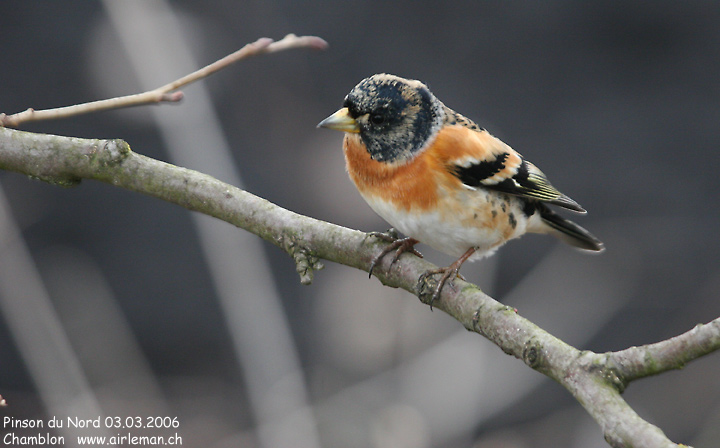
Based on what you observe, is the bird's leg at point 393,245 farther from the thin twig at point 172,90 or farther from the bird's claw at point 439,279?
the thin twig at point 172,90

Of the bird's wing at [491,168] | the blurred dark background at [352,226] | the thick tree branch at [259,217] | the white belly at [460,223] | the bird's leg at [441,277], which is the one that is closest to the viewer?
the thick tree branch at [259,217]

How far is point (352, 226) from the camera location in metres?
4.39

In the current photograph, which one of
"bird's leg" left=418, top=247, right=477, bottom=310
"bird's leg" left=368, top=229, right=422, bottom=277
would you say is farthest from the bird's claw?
"bird's leg" left=368, top=229, right=422, bottom=277

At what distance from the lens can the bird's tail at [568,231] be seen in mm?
3004

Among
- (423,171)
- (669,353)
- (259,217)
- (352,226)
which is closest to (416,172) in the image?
(423,171)

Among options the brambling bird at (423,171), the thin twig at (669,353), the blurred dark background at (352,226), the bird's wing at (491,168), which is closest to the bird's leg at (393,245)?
the brambling bird at (423,171)

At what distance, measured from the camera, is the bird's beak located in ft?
7.72

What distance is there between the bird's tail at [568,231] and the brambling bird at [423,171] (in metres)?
0.38

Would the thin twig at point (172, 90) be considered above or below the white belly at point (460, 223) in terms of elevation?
above

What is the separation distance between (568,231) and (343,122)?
1.25m

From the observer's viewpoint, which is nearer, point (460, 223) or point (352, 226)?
point (460, 223)

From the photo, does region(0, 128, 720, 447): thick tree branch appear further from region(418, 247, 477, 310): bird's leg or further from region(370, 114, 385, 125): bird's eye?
region(370, 114, 385, 125): bird's eye

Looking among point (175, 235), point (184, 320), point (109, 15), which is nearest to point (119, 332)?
point (184, 320)

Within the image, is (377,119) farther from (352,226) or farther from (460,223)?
(352,226)
